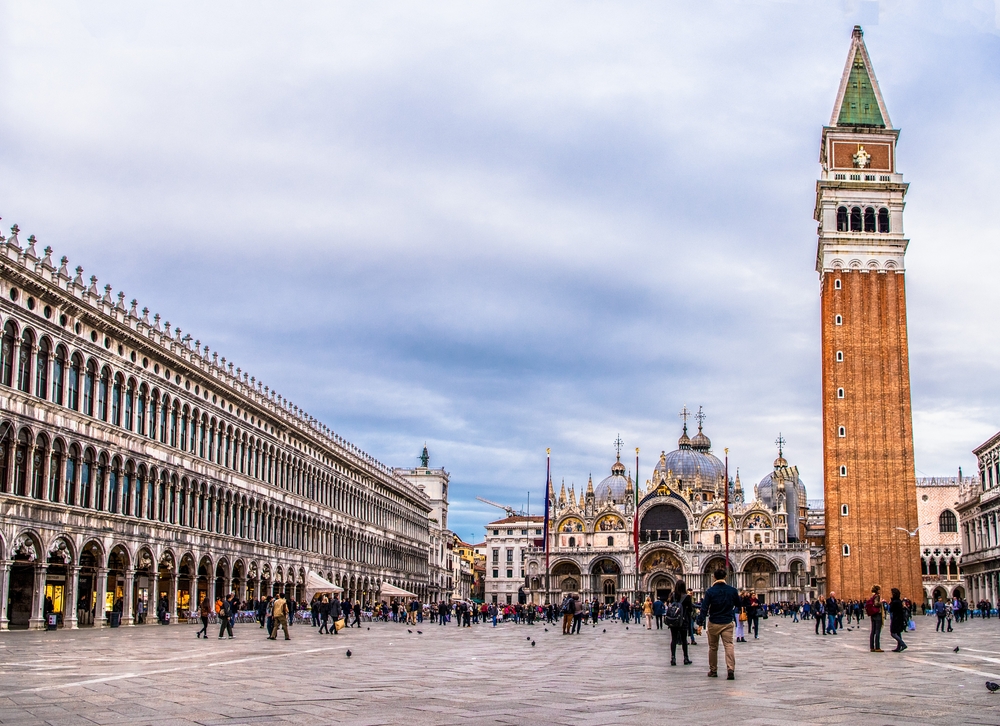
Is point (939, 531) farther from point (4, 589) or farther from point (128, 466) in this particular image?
point (4, 589)

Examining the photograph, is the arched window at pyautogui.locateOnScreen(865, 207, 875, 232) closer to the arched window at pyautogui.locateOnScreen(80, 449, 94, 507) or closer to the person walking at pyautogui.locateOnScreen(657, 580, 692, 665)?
the arched window at pyautogui.locateOnScreen(80, 449, 94, 507)

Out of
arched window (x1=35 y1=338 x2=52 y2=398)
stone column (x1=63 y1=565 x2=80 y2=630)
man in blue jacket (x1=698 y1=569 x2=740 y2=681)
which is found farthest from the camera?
stone column (x1=63 y1=565 x2=80 y2=630)

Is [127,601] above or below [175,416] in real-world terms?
below

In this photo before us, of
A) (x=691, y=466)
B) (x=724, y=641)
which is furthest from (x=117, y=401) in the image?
(x=691, y=466)

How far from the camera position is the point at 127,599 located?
4047 cm

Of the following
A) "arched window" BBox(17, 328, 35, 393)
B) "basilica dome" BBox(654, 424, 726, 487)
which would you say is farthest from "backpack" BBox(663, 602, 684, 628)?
"basilica dome" BBox(654, 424, 726, 487)

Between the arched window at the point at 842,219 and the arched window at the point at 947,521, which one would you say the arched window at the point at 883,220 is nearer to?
the arched window at the point at 842,219

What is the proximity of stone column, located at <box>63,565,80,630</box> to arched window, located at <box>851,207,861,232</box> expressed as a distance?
6091cm

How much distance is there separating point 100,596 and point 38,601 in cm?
418

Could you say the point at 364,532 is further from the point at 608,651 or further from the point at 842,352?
the point at 608,651

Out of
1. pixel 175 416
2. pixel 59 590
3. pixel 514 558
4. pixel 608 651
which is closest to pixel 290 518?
pixel 175 416

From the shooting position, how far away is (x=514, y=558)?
451 feet

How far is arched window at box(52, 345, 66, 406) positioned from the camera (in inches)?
1403

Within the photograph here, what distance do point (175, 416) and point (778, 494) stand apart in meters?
78.7
